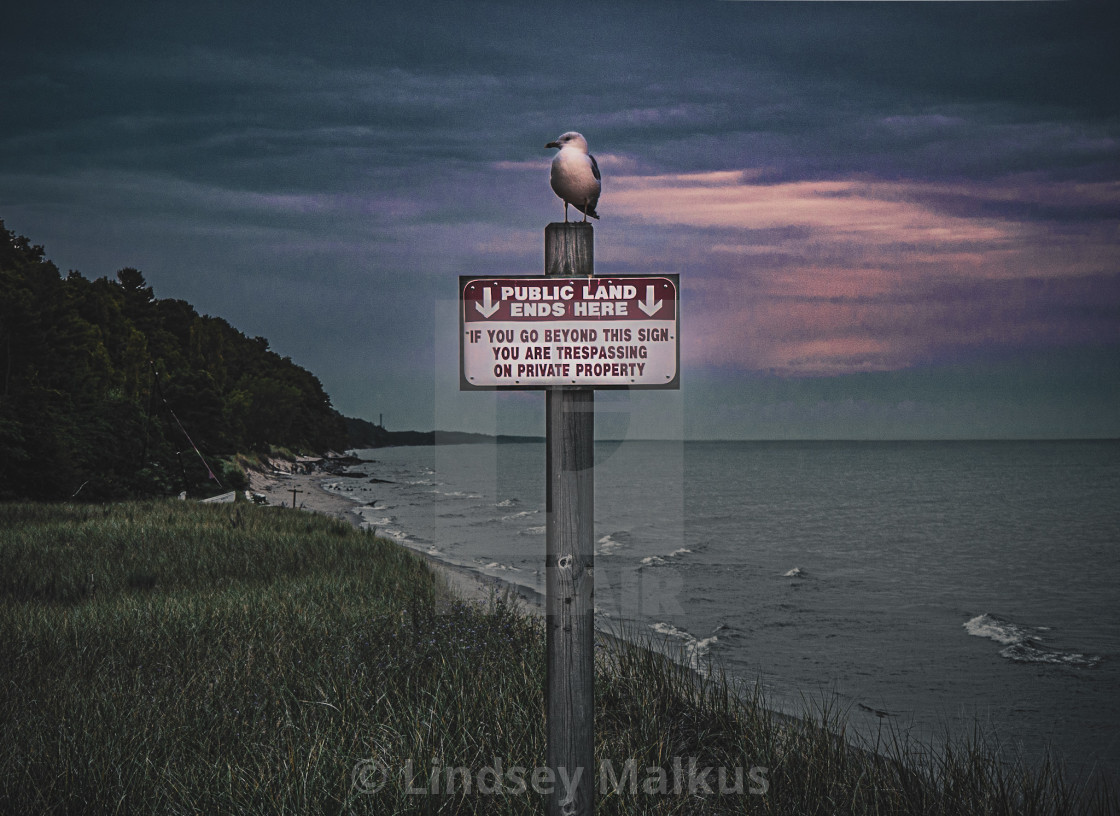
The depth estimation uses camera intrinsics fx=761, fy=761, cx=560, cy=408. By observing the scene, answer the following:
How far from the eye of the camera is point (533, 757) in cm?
451

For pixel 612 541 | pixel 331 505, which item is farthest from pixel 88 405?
pixel 612 541

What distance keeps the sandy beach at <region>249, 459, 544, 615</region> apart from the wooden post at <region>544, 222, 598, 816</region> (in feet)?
17.9

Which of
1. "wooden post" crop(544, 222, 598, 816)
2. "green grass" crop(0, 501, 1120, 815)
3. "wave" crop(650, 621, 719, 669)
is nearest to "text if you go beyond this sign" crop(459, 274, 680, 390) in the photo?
"wooden post" crop(544, 222, 598, 816)

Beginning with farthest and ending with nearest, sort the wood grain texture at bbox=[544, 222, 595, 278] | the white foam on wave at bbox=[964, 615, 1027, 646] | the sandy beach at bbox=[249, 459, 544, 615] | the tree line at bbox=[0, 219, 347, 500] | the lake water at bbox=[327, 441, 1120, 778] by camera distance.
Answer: the tree line at bbox=[0, 219, 347, 500] < the white foam on wave at bbox=[964, 615, 1027, 646] < the sandy beach at bbox=[249, 459, 544, 615] < the lake water at bbox=[327, 441, 1120, 778] < the wood grain texture at bbox=[544, 222, 595, 278]

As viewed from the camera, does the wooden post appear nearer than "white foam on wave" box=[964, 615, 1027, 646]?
→ Yes

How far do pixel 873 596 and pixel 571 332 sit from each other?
1977cm

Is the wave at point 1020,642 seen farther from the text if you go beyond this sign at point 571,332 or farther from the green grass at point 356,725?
the text if you go beyond this sign at point 571,332

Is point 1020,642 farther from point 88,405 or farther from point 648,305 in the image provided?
point 88,405

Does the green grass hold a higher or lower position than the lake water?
higher

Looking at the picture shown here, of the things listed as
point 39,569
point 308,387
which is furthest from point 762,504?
point 308,387

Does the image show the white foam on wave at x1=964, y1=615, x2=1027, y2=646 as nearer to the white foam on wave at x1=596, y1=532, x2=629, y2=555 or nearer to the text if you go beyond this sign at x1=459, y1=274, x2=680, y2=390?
the white foam on wave at x1=596, y1=532, x2=629, y2=555

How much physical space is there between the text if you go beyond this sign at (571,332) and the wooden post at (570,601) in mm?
118

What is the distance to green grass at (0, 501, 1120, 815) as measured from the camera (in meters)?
4.09

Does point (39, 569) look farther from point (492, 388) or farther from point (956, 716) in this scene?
point (956, 716)
